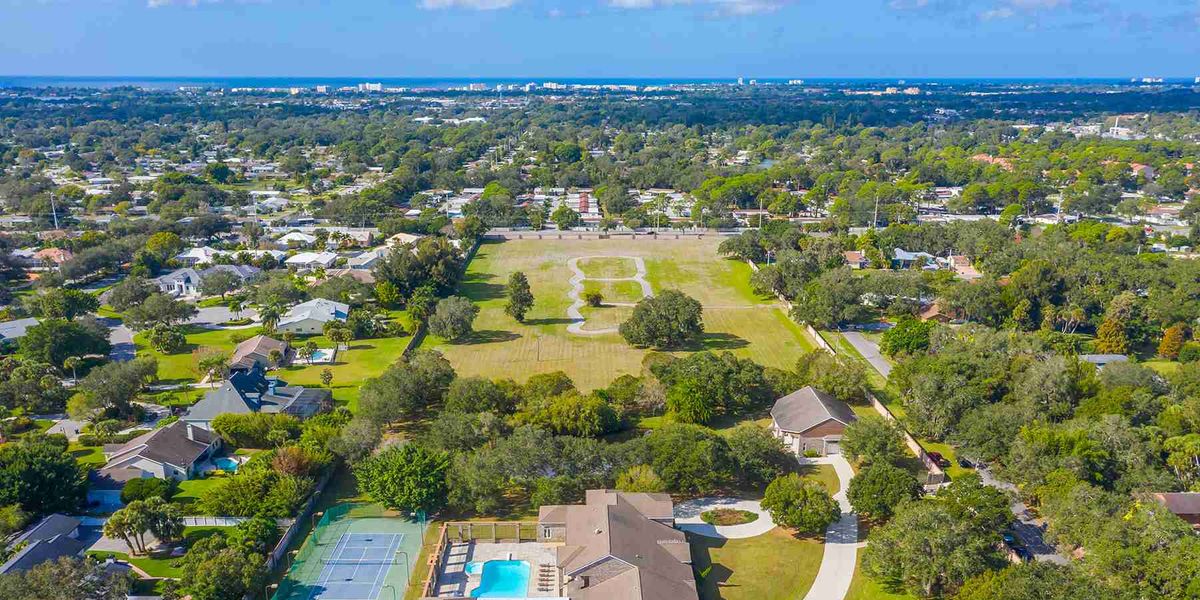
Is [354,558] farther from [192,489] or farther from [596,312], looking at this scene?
[596,312]

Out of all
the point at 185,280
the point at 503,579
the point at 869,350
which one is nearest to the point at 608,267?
the point at 869,350

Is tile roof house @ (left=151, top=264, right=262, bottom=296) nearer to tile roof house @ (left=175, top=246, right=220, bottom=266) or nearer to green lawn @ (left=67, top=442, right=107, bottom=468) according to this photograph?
tile roof house @ (left=175, top=246, right=220, bottom=266)

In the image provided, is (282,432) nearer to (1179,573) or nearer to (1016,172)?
(1179,573)

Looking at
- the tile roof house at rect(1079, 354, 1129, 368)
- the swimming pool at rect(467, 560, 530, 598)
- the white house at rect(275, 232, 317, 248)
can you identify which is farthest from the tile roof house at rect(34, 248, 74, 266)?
the tile roof house at rect(1079, 354, 1129, 368)

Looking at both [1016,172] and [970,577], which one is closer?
[970,577]

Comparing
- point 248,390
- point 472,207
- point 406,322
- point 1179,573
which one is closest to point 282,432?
point 248,390

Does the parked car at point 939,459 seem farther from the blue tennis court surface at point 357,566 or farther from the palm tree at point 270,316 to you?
the palm tree at point 270,316
